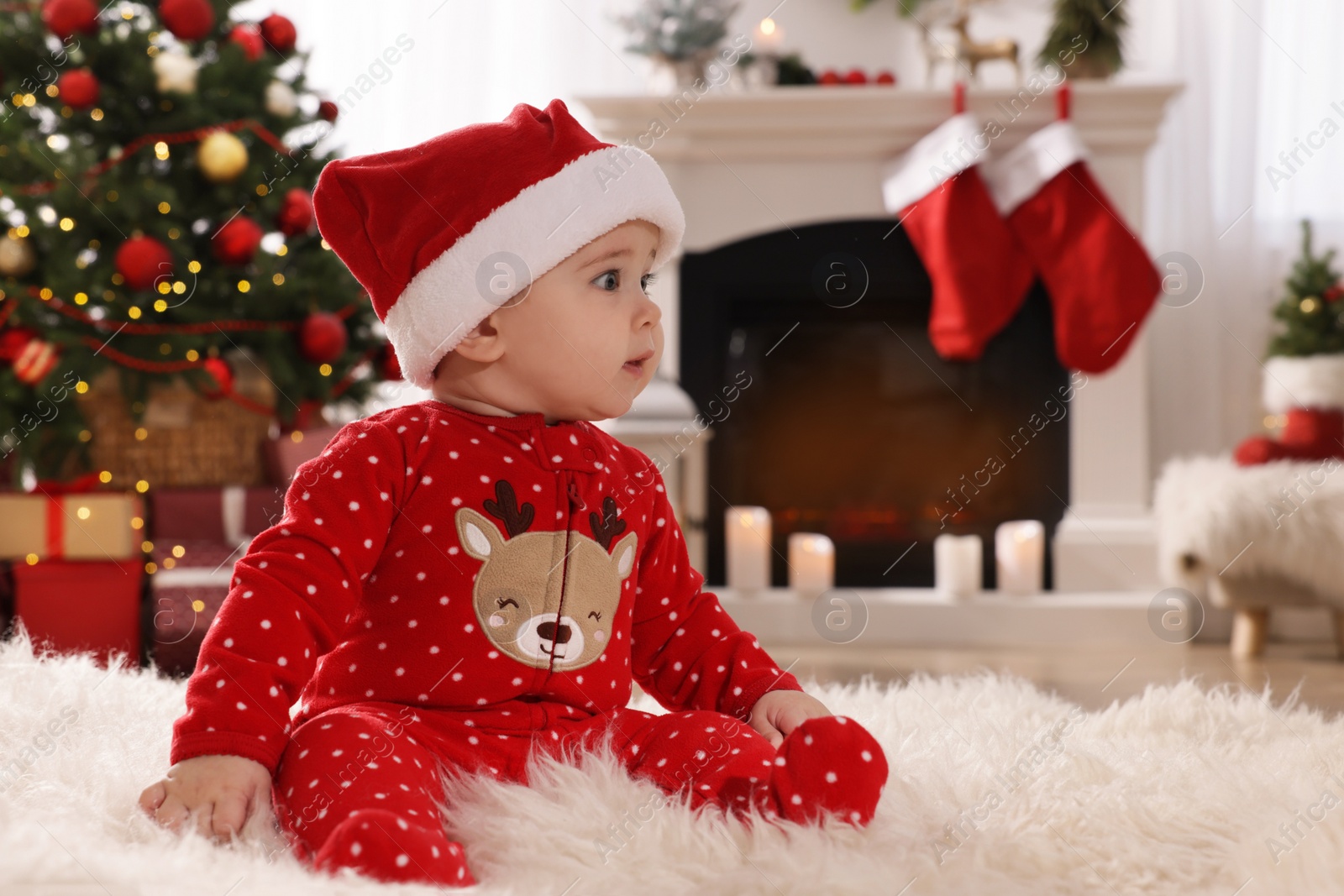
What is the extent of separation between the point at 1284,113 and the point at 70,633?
282 centimetres

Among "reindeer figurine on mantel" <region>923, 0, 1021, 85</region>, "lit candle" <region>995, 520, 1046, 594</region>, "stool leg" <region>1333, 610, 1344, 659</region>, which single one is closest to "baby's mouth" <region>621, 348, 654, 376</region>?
"lit candle" <region>995, 520, 1046, 594</region>

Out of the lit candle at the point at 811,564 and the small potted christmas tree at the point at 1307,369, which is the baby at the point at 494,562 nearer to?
the lit candle at the point at 811,564

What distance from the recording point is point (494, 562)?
2.77 ft

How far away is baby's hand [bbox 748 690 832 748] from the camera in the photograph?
89cm

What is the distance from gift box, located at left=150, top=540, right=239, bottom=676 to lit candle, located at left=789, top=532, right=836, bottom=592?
3.82 ft

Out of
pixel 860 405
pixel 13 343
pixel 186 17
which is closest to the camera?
pixel 13 343

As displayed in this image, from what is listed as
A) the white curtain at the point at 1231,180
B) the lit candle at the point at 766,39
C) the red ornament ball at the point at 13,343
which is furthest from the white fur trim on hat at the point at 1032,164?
the red ornament ball at the point at 13,343

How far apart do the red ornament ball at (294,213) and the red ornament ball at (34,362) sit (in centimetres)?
49

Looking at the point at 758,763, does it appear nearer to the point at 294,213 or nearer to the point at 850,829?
the point at 850,829

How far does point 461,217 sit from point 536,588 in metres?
0.30

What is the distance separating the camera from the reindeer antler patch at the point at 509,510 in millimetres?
859

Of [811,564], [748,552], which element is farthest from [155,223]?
[811,564]

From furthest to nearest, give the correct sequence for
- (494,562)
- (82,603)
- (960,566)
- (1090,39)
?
(1090,39) < (960,566) < (82,603) < (494,562)

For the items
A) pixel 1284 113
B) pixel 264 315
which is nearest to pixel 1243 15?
pixel 1284 113
